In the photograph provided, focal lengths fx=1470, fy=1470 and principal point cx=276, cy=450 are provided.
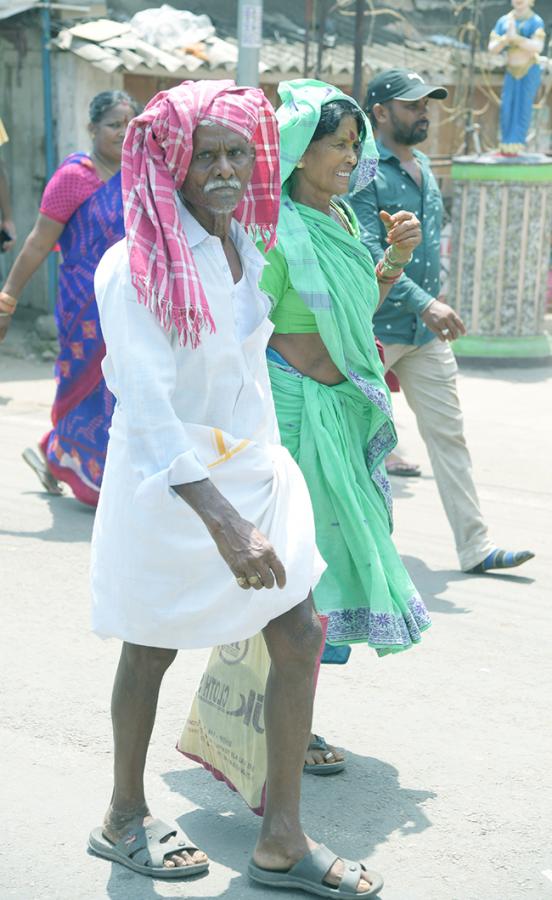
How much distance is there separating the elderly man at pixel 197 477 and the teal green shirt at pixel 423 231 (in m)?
2.26

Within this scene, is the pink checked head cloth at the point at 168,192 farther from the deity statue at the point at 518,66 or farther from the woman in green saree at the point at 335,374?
the deity statue at the point at 518,66

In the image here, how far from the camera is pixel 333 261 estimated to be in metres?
4.02

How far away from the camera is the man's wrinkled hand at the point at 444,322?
537cm

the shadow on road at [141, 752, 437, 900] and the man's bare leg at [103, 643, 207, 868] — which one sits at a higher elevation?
the man's bare leg at [103, 643, 207, 868]

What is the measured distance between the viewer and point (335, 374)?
4.11 meters

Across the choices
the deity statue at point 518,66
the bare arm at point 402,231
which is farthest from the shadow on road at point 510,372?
the bare arm at point 402,231

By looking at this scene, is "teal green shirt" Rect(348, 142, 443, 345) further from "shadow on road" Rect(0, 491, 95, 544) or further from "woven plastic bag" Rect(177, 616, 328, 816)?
"woven plastic bag" Rect(177, 616, 328, 816)

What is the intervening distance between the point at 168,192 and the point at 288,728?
1.20m

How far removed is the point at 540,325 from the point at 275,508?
27.8 feet

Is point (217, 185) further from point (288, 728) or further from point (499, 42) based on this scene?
point (499, 42)

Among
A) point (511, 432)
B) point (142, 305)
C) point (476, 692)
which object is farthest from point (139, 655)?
point (511, 432)

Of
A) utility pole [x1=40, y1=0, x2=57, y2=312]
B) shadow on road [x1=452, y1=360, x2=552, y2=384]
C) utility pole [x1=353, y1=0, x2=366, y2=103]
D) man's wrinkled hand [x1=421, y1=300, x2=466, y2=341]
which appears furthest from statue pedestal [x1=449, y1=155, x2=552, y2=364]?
man's wrinkled hand [x1=421, y1=300, x2=466, y2=341]

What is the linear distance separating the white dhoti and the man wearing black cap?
2560 mm

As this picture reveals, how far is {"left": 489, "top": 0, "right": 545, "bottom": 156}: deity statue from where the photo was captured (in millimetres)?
11035
